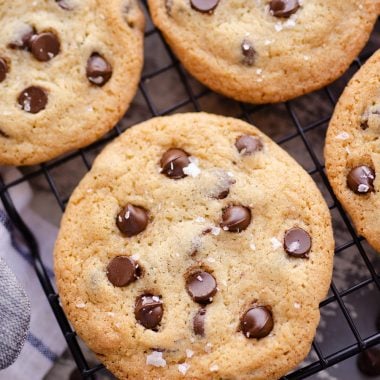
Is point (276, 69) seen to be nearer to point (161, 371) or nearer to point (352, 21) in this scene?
point (352, 21)

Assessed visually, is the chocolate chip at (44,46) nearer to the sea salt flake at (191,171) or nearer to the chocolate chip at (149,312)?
the sea salt flake at (191,171)

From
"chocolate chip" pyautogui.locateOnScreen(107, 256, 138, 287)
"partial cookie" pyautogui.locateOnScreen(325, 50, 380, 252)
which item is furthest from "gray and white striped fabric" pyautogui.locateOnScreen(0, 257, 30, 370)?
"partial cookie" pyautogui.locateOnScreen(325, 50, 380, 252)

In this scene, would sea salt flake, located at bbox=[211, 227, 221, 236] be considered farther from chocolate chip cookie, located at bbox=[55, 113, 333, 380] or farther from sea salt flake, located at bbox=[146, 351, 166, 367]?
sea salt flake, located at bbox=[146, 351, 166, 367]

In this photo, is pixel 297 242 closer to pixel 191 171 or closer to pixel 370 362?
pixel 191 171

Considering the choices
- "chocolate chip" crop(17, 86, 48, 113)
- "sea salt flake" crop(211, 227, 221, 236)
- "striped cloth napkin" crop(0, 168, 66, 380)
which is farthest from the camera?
"striped cloth napkin" crop(0, 168, 66, 380)

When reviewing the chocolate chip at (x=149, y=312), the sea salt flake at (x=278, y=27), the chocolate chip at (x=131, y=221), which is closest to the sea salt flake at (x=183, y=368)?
the chocolate chip at (x=149, y=312)

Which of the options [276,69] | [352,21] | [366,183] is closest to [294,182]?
[366,183]
